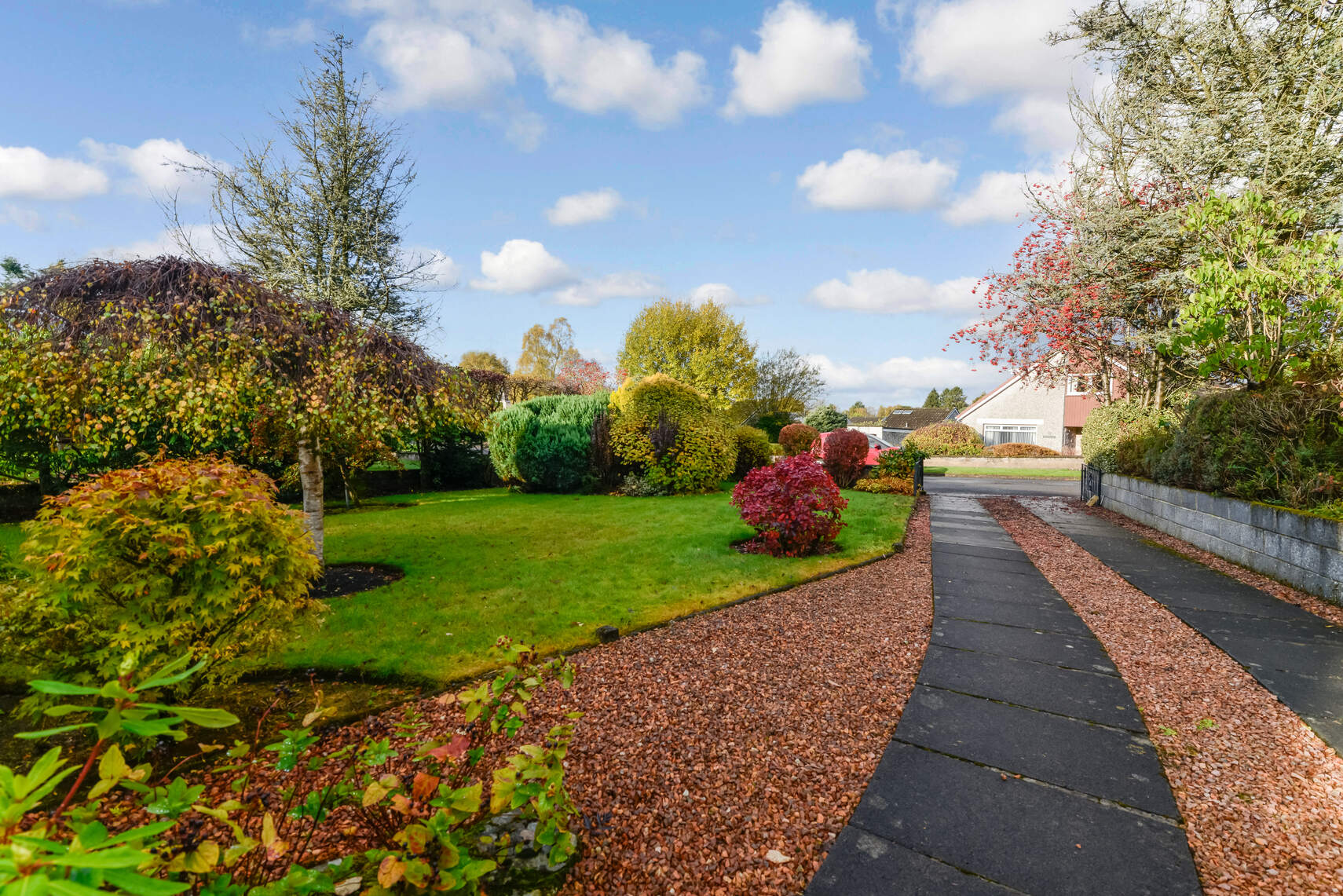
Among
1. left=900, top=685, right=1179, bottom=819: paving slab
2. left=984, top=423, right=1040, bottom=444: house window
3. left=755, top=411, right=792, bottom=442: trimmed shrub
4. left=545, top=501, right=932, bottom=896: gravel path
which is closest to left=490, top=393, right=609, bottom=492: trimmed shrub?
left=545, top=501, right=932, bottom=896: gravel path

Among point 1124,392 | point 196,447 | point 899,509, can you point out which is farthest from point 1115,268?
point 196,447

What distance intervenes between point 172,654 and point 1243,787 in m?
5.69

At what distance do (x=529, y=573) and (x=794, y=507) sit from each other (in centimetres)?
347

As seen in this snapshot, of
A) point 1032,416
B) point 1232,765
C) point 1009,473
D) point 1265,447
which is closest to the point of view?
point 1232,765

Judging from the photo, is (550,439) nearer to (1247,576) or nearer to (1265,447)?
(1247,576)

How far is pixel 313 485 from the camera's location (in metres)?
6.97

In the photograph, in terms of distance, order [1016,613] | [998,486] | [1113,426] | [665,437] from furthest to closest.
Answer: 1. [998,486]
2. [665,437]
3. [1113,426]
4. [1016,613]

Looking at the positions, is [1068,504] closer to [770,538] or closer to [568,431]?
[770,538]

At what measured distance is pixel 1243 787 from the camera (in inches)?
122

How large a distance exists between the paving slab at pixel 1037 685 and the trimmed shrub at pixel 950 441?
2862 centimetres

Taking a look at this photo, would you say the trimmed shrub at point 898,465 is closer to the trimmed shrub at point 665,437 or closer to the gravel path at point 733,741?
the trimmed shrub at point 665,437

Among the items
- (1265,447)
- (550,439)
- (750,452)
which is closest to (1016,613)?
(1265,447)

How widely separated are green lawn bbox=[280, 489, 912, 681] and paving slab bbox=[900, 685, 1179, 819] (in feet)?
8.11

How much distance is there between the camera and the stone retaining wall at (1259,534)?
6.00m
